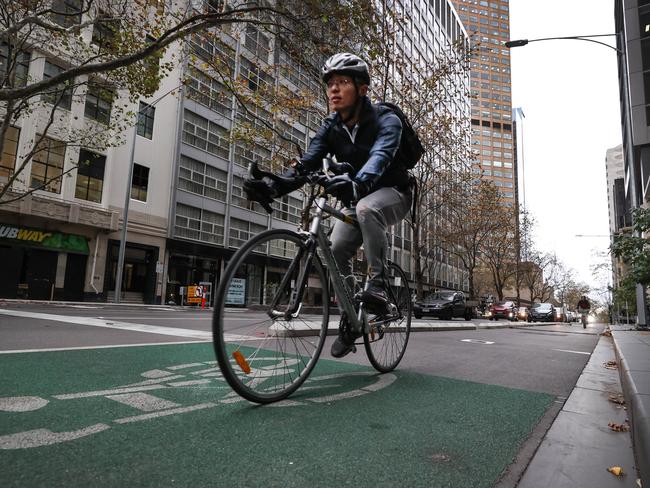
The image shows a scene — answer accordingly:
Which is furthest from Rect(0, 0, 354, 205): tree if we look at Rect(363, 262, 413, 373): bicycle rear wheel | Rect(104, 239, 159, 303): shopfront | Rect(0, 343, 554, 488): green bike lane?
Rect(0, 343, 554, 488): green bike lane

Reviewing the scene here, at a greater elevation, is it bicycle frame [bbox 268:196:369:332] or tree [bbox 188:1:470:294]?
tree [bbox 188:1:470:294]

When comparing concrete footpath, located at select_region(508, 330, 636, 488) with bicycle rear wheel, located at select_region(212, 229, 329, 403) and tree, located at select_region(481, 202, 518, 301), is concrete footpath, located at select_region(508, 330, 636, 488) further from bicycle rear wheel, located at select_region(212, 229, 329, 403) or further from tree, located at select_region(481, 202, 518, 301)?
tree, located at select_region(481, 202, 518, 301)

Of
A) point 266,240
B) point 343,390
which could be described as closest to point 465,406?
point 343,390

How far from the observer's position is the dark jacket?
117 inches

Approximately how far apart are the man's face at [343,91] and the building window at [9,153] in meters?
24.3

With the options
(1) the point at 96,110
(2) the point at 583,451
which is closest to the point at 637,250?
(2) the point at 583,451

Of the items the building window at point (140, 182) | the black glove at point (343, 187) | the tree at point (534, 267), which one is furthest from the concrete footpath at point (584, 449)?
the tree at point (534, 267)

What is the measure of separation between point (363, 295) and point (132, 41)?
13392 millimetres

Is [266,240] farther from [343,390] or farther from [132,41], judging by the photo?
[132,41]

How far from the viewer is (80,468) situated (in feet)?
4.46

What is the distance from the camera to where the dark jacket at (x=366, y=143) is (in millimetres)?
2975

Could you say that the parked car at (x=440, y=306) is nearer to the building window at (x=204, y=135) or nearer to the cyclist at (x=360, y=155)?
the building window at (x=204, y=135)

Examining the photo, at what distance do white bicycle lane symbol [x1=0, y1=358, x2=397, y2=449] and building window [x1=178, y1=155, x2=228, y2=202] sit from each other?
28.8m

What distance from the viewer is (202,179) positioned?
104ft
